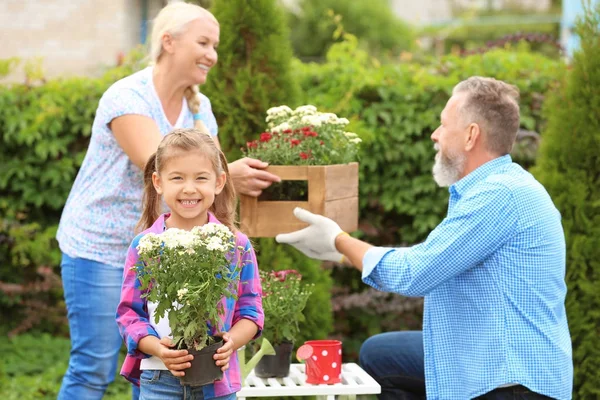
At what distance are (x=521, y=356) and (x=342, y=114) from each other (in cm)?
256

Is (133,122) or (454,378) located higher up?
(133,122)

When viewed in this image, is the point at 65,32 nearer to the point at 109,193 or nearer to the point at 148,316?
the point at 109,193

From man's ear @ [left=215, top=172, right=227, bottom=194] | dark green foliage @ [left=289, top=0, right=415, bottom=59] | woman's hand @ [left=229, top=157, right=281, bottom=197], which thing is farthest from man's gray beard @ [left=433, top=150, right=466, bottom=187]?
dark green foliage @ [left=289, top=0, right=415, bottom=59]

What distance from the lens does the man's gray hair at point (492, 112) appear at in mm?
2977

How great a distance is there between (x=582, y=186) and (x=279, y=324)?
1.53 m

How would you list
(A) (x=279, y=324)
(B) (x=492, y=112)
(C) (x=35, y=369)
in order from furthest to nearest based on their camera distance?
1. (C) (x=35, y=369)
2. (A) (x=279, y=324)
3. (B) (x=492, y=112)

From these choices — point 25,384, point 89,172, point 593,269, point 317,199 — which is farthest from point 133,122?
point 25,384

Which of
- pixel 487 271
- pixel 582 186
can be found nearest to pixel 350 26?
pixel 582 186

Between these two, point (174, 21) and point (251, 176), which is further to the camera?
point (174, 21)

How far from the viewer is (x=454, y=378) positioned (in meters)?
2.91

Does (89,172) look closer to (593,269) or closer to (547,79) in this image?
(593,269)

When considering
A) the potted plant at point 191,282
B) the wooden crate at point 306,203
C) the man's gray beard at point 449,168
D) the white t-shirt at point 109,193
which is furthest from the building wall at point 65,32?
the potted plant at point 191,282

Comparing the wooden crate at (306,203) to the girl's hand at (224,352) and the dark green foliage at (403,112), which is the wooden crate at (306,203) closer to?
the girl's hand at (224,352)

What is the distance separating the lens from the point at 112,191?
3215mm
